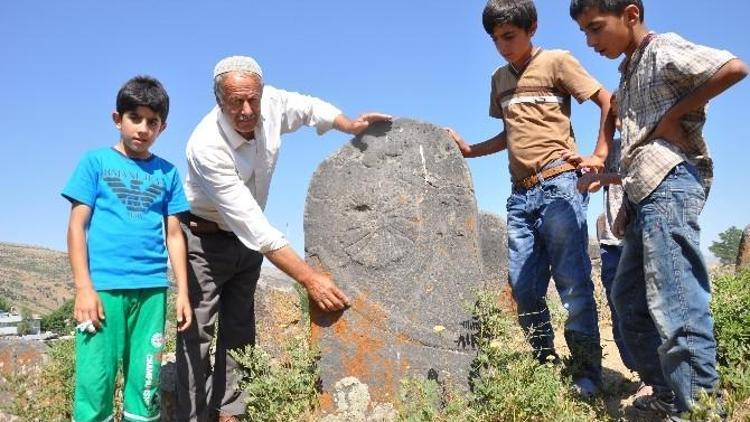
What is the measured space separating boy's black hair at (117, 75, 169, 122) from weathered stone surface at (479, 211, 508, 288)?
406cm

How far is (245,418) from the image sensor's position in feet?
12.1

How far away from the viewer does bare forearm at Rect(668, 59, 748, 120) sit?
8.43ft

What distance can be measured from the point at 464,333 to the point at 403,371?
0.40m

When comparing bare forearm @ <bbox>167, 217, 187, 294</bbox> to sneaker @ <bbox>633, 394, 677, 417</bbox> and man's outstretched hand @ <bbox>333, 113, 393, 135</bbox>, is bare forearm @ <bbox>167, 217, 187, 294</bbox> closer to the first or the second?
man's outstretched hand @ <bbox>333, 113, 393, 135</bbox>

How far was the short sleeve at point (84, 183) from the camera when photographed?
9.53ft

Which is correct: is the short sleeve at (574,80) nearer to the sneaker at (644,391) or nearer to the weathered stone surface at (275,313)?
the sneaker at (644,391)

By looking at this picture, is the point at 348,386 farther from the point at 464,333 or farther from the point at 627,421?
the point at 627,421

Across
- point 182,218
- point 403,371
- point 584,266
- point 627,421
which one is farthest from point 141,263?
point 627,421

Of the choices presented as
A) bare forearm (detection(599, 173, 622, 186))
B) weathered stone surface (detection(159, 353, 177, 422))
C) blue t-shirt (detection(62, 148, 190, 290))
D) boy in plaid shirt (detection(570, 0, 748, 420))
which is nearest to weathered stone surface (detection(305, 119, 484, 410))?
bare forearm (detection(599, 173, 622, 186))

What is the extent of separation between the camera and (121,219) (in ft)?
9.87

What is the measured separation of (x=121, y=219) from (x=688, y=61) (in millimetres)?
2692

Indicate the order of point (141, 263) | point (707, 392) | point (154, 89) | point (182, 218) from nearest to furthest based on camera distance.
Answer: point (707, 392) → point (141, 263) → point (154, 89) → point (182, 218)

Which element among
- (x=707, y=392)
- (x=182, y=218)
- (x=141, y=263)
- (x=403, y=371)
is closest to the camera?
(x=707, y=392)

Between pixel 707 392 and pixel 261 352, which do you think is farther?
pixel 261 352
